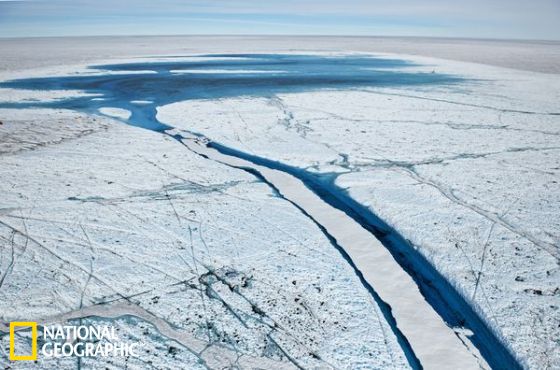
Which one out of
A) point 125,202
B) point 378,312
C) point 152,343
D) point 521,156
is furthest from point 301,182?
point 521,156

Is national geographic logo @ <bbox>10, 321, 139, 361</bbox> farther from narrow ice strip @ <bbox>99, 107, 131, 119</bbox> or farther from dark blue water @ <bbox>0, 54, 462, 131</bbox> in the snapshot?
narrow ice strip @ <bbox>99, 107, 131, 119</bbox>

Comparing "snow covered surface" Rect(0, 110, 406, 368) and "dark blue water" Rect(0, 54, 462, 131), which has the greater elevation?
"dark blue water" Rect(0, 54, 462, 131)

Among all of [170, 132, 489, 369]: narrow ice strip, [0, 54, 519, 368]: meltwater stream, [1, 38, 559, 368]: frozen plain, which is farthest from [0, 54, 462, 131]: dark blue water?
[170, 132, 489, 369]: narrow ice strip

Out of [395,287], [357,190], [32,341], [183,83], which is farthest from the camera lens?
[183,83]

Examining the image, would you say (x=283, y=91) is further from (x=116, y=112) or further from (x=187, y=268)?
(x=187, y=268)

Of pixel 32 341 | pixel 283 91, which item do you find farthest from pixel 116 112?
pixel 32 341

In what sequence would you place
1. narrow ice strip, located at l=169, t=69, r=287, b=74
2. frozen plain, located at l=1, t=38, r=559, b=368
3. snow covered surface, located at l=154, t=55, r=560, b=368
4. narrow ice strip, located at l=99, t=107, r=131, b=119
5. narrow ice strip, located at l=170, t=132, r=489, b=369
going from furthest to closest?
narrow ice strip, located at l=169, t=69, r=287, b=74 < narrow ice strip, located at l=99, t=107, r=131, b=119 < snow covered surface, located at l=154, t=55, r=560, b=368 < frozen plain, located at l=1, t=38, r=559, b=368 < narrow ice strip, located at l=170, t=132, r=489, b=369

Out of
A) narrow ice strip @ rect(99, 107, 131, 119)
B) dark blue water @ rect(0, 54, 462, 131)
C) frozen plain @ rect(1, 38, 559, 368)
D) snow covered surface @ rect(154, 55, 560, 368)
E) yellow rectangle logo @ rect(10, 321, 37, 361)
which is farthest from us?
dark blue water @ rect(0, 54, 462, 131)

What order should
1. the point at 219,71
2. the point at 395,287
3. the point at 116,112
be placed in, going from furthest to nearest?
the point at 219,71, the point at 116,112, the point at 395,287
